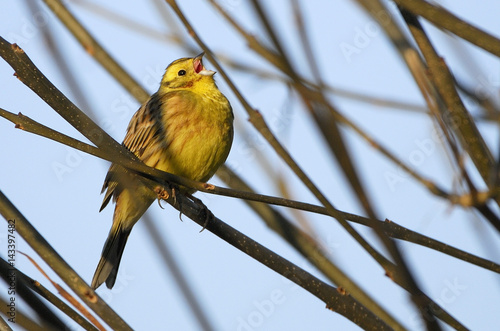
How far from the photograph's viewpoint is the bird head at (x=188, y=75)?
4.98m

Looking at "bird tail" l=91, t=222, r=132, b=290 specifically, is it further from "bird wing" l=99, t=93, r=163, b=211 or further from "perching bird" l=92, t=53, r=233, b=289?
"bird wing" l=99, t=93, r=163, b=211

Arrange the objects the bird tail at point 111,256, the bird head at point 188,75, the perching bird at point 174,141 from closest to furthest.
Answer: the perching bird at point 174,141 → the bird tail at point 111,256 → the bird head at point 188,75

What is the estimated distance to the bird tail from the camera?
4430 millimetres

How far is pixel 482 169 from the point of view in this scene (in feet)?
6.93

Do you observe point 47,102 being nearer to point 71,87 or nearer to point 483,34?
point 71,87

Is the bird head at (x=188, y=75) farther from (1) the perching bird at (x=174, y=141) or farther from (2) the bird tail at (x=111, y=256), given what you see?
(2) the bird tail at (x=111, y=256)

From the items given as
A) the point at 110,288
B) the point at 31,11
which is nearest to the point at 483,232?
the point at 31,11

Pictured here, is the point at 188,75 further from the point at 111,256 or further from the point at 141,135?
the point at 111,256

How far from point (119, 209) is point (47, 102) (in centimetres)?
267

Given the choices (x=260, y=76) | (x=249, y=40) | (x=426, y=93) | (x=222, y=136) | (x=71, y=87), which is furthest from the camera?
(x=222, y=136)

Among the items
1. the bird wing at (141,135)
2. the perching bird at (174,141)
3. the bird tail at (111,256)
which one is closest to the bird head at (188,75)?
the perching bird at (174,141)

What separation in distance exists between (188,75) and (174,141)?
946 mm

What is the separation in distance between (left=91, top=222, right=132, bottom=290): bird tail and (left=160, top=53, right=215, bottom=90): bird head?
3.98ft

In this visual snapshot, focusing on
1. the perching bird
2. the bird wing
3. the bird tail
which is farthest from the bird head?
the bird tail
